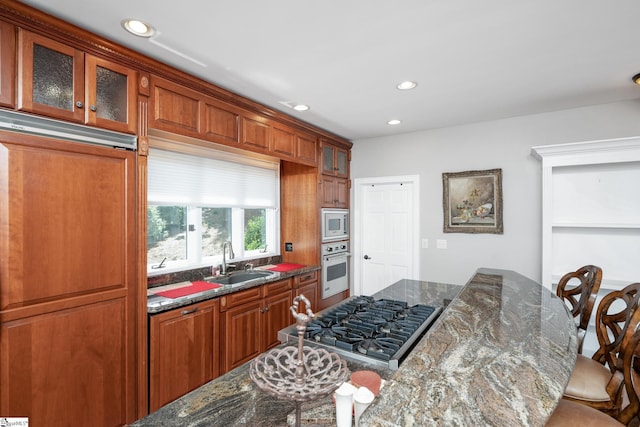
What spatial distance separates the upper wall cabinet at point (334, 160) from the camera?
3910 mm

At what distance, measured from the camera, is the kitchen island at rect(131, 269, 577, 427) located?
68 cm

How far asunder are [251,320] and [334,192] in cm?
205

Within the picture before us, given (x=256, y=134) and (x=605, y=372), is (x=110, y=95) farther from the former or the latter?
(x=605, y=372)

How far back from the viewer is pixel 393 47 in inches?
76.1

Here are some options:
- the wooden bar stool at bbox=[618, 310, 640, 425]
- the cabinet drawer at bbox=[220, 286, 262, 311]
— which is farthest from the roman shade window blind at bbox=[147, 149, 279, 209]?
the wooden bar stool at bbox=[618, 310, 640, 425]

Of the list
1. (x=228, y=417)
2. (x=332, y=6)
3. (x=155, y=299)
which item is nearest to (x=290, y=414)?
(x=228, y=417)

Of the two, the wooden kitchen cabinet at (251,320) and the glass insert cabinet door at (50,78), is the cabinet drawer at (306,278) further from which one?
the glass insert cabinet door at (50,78)

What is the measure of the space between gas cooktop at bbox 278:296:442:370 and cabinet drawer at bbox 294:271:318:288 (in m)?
1.39

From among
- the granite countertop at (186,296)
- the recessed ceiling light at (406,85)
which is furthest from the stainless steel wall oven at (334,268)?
the recessed ceiling light at (406,85)

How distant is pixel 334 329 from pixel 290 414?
595 mm

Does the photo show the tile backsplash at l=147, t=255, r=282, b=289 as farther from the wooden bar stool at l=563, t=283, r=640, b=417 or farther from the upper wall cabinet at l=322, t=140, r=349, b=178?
the wooden bar stool at l=563, t=283, r=640, b=417

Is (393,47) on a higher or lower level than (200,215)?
higher

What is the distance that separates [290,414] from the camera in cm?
90

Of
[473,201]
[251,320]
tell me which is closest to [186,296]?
[251,320]
